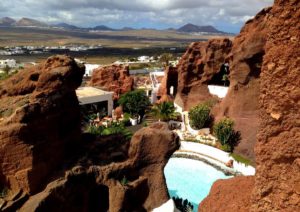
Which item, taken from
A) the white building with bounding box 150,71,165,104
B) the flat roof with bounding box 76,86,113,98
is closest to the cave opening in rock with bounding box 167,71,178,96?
the white building with bounding box 150,71,165,104

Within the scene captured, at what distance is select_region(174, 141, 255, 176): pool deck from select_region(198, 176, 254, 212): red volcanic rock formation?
58.3 ft

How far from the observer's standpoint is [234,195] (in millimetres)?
10383

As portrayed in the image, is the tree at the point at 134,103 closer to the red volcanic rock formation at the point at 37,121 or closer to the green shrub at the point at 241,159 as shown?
the green shrub at the point at 241,159

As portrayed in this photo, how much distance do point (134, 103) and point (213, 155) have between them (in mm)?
15132

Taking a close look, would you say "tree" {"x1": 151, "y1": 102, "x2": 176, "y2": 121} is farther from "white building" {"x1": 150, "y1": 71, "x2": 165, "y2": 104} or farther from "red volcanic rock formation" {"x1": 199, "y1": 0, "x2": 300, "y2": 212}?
"red volcanic rock formation" {"x1": 199, "y1": 0, "x2": 300, "y2": 212}

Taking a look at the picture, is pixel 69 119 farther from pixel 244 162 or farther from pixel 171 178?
pixel 244 162

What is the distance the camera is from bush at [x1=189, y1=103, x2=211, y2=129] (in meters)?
36.9

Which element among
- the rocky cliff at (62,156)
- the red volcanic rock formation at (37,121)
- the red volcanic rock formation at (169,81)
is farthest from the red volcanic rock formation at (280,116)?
the red volcanic rock formation at (169,81)

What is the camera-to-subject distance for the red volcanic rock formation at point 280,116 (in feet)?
21.8

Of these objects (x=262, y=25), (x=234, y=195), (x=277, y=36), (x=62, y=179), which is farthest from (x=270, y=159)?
(x=262, y=25)

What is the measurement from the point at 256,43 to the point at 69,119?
18.7 meters

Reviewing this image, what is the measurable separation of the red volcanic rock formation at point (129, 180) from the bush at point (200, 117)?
17089mm

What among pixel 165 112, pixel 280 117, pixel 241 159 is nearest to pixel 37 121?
pixel 280 117

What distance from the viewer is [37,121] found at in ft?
57.0
